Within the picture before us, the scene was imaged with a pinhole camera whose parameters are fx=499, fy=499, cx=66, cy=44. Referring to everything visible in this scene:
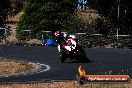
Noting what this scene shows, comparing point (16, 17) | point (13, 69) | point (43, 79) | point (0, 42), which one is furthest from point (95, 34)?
point (16, 17)

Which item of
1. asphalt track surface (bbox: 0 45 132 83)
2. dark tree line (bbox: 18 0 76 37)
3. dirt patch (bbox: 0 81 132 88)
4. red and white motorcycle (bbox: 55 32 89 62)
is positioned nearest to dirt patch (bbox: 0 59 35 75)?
asphalt track surface (bbox: 0 45 132 83)

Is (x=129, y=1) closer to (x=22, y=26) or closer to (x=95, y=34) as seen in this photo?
(x=95, y=34)

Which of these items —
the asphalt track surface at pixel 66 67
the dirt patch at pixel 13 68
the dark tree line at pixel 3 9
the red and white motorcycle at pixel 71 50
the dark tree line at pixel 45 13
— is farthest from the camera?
the dark tree line at pixel 45 13

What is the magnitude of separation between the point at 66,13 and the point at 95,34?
43.4 feet

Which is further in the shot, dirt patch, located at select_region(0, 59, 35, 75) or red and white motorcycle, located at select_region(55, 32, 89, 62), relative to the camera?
red and white motorcycle, located at select_region(55, 32, 89, 62)

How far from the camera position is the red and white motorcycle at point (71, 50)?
81.5ft

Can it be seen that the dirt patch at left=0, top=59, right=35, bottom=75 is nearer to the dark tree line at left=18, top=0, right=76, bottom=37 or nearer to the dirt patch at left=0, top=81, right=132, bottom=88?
the dirt patch at left=0, top=81, right=132, bottom=88

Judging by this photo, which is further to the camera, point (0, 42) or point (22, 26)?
point (22, 26)

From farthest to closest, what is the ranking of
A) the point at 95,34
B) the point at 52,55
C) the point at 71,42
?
the point at 95,34 → the point at 52,55 → the point at 71,42

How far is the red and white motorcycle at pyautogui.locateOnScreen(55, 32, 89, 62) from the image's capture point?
24837mm

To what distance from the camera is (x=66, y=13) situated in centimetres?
5234

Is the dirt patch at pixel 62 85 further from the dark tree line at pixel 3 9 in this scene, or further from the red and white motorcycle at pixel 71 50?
the dark tree line at pixel 3 9

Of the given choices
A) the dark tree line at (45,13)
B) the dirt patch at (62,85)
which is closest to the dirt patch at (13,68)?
the dirt patch at (62,85)

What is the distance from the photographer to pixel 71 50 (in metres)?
25.1
